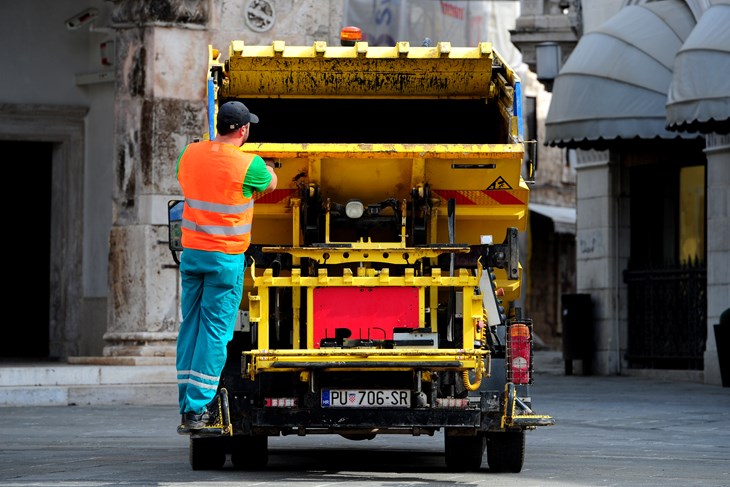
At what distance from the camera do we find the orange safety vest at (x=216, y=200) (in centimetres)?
1008

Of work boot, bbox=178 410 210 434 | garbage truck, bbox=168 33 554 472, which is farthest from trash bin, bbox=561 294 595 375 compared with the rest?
work boot, bbox=178 410 210 434

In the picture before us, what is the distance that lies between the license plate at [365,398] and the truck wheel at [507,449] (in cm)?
83

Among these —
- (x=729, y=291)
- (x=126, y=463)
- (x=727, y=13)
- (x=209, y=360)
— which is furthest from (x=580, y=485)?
(x=729, y=291)

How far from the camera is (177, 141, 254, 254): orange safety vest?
10078 mm

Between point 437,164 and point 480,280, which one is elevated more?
point 437,164

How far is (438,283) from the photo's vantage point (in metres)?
10.6

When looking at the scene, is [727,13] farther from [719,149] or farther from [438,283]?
[438,283]

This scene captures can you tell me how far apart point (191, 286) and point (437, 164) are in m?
1.87

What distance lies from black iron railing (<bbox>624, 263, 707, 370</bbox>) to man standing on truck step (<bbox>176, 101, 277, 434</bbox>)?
14.1m

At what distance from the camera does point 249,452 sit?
37.8 ft

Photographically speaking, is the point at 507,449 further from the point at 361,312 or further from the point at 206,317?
the point at 206,317

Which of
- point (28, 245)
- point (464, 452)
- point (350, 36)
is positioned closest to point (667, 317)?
point (28, 245)

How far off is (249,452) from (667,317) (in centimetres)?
1349

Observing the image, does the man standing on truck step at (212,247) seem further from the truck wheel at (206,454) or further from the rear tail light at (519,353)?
the rear tail light at (519,353)
